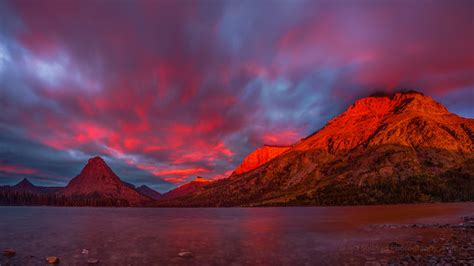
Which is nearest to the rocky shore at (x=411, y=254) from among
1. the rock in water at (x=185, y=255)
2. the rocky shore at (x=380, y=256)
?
the rocky shore at (x=380, y=256)

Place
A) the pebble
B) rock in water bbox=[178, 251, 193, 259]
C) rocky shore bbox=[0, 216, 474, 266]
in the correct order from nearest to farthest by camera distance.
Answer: rocky shore bbox=[0, 216, 474, 266], rock in water bbox=[178, 251, 193, 259], the pebble

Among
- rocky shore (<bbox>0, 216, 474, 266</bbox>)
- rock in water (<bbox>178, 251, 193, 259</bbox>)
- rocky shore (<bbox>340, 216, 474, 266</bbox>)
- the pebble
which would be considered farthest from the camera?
the pebble

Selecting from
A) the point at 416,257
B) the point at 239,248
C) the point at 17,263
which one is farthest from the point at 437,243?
the point at 17,263

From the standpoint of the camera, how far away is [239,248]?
47.3 metres

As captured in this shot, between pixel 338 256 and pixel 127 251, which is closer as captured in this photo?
pixel 338 256

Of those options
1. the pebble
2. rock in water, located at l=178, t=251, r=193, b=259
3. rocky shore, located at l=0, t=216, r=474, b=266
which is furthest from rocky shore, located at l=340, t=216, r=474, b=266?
the pebble

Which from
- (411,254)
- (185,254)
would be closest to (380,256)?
(411,254)

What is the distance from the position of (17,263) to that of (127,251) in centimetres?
1319

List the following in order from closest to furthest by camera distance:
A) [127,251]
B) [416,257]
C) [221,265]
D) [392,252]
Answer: [416,257] → [221,265] → [392,252] → [127,251]

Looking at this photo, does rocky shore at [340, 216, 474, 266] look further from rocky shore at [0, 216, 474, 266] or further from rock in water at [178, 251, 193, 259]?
rock in water at [178, 251, 193, 259]

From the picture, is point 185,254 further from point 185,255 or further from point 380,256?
point 380,256

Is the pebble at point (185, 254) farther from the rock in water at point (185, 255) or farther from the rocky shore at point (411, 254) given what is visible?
the rocky shore at point (411, 254)

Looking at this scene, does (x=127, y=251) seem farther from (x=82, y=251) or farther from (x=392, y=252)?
(x=392, y=252)

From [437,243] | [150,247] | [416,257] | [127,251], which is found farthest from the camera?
[150,247]
